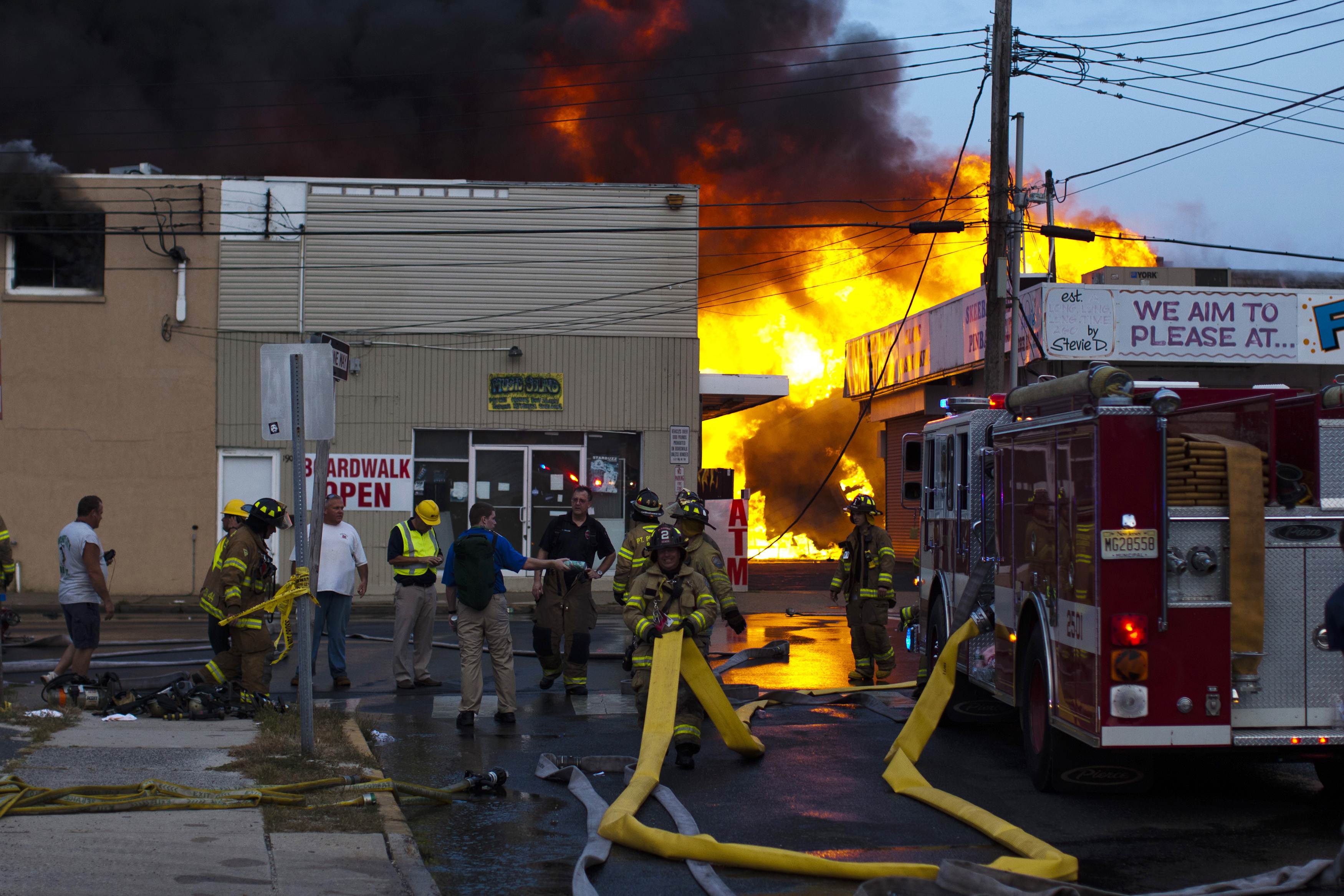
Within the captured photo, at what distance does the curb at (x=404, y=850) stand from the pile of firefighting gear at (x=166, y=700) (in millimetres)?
2374

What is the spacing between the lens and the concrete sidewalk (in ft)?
16.0

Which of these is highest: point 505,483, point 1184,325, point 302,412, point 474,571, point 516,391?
point 1184,325

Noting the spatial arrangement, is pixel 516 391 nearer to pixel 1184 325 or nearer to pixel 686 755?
pixel 1184 325

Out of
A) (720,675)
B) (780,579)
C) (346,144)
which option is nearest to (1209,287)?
(780,579)

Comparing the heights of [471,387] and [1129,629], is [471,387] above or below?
above

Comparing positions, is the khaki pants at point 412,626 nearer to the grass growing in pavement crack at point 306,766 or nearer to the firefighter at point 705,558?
the grass growing in pavement crack at point 306,766

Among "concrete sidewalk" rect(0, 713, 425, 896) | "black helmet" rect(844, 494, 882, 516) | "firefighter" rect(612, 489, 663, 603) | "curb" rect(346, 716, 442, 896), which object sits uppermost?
"black helmet" rect(844, 494, 882, 516)

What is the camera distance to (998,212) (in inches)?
645

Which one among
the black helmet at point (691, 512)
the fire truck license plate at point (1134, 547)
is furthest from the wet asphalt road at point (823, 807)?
the black helmet at point (691, 512)

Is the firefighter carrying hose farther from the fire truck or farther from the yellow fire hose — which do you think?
the fire truck

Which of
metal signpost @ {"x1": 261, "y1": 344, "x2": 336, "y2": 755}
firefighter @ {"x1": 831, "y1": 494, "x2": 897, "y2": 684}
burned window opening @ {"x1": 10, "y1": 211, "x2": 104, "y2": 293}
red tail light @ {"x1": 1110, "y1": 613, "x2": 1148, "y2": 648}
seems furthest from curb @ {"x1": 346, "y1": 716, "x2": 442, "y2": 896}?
burned window opening @ {"x1": 10, "y1": 211, "x2": 104, "y2": 293}

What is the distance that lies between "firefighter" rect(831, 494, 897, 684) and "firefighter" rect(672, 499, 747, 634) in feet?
7.92

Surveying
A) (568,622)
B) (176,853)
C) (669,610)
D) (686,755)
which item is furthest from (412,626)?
(176,853)

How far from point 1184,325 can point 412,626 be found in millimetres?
13370
